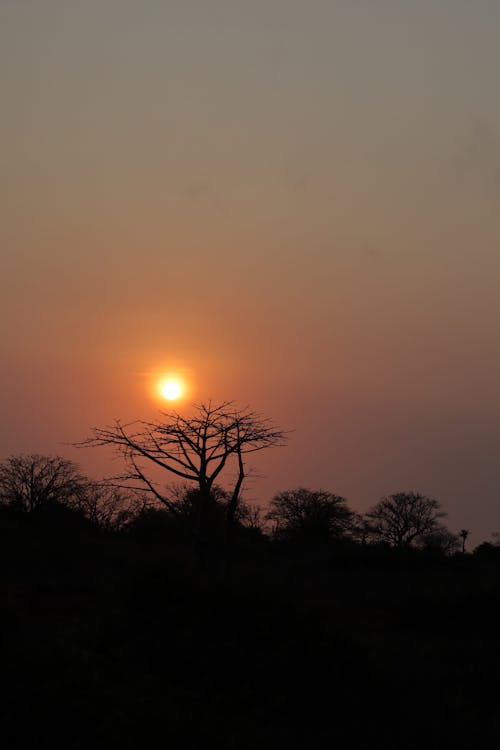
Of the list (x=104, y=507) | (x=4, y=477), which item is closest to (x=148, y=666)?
(x=4, y=477)

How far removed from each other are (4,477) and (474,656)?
62409mm

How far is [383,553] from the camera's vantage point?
150 ft

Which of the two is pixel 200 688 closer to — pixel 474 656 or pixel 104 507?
pixel 474 656

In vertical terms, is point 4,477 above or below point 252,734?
above

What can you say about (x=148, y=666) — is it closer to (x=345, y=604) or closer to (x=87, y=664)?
(x=87, y=664)

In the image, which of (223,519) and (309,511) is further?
(309,511)

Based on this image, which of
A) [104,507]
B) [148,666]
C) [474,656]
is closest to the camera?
[148,666]

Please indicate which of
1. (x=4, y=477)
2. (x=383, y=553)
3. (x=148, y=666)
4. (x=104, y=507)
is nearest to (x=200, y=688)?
(x=148, y=666)

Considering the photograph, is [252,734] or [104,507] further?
[104,507]

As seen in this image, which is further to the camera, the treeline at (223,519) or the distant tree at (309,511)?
the distant tree at (309,511)

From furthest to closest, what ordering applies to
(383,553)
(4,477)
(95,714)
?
(4,477) < (383,553) < (95,714)

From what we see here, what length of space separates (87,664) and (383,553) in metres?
34.8

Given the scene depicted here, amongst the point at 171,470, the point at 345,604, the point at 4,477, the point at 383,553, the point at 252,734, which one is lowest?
the point at 252,734

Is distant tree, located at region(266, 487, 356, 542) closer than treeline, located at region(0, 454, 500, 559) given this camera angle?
No
